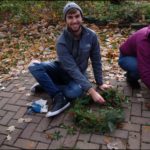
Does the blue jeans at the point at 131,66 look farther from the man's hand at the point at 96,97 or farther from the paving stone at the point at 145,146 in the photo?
the paving stone at the point at 145,146

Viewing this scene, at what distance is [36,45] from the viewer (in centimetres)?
636

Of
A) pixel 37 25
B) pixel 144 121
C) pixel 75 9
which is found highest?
pixel 75 9

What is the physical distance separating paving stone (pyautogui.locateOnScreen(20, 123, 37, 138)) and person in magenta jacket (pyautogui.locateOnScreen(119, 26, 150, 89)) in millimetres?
1521

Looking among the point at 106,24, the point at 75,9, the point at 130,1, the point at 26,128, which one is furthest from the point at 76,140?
the point at 130,1

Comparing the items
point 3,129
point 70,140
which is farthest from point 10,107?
point 70,140

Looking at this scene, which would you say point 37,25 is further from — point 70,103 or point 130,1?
point 70,103

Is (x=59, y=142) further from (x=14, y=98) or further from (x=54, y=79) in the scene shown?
(x=14, y=98)

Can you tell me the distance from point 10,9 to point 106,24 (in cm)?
286

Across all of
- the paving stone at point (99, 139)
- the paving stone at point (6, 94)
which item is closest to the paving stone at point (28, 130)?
the paving stone at point (99, 139)

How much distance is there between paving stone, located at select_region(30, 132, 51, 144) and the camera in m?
3.39

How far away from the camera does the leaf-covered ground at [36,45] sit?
531cm

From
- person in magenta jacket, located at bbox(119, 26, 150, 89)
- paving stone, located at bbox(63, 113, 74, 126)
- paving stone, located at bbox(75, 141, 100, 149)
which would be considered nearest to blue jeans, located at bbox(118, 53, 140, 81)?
person in magenta jacket, located at bbox(119, 26, 150, 89)

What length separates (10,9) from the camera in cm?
823

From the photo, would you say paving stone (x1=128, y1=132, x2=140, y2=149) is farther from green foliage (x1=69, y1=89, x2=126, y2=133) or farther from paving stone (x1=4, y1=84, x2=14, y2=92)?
paving stone (x1=4, y1=84, x2=14, y2=92)
